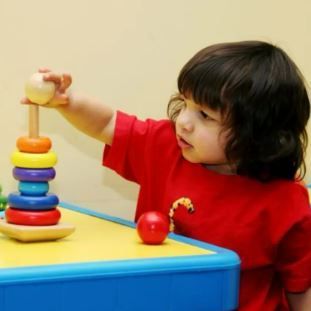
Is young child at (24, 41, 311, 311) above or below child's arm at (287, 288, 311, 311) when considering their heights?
above

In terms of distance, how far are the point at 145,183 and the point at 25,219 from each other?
0.23 meters

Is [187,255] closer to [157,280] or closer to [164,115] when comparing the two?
[157,280]

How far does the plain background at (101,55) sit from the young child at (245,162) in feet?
0.50

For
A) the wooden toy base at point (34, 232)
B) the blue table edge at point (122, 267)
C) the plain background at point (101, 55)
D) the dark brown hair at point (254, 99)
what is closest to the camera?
the blue table edge at point (122, 267)

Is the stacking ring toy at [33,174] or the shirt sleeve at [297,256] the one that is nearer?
the stacking ring toy at [33,174]

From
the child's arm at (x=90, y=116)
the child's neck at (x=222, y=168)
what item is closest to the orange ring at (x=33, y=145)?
the child's arm at (x=90, y=116)

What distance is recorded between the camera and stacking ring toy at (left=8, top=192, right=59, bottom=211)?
2.35ft

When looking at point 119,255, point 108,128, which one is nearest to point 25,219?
point 119,255

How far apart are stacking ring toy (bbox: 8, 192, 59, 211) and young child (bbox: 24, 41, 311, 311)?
12 cm

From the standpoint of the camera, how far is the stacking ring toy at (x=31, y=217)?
0.71m

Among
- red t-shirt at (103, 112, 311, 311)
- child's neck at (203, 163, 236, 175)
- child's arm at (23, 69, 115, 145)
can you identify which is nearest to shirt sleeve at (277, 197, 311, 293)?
red t-shirt at (103, 112, 311, 311)

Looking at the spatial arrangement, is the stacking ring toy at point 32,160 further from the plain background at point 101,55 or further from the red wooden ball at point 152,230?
the plain background at point 101,55

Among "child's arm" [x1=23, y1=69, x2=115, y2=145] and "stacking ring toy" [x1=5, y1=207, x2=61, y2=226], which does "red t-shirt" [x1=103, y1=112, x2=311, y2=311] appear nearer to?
"child's arm" [x1=23, y1=69, x2=115, y2=145]

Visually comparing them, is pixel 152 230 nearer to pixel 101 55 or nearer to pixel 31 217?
pixel 31 217
